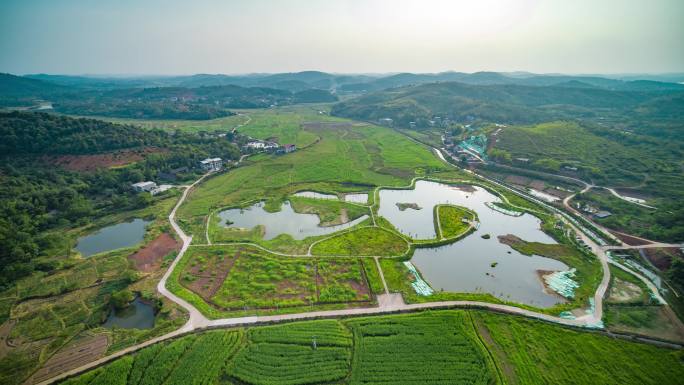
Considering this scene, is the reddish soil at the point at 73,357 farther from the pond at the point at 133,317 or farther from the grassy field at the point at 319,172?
the grassy field at the point at 319,172

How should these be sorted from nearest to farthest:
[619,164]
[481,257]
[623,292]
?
[623,292] → [481,257] → [619,164]

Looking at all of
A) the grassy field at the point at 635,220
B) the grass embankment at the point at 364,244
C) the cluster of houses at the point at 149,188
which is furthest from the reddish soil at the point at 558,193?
the cluster of houses at the point at 149,188

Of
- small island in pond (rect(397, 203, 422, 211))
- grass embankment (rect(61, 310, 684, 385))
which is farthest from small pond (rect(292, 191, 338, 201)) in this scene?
grass embankment (rect(61, 310, 684, 385))

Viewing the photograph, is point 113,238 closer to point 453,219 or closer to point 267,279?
point 267,279

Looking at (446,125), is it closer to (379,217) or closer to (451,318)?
(379,217)

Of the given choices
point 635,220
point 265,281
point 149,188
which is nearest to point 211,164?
point 149,188

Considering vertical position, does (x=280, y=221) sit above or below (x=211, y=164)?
below

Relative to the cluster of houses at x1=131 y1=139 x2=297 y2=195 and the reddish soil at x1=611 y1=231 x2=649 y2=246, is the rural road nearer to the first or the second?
the reddish soil at x1=611 y1=231 x2=649 y2=246
